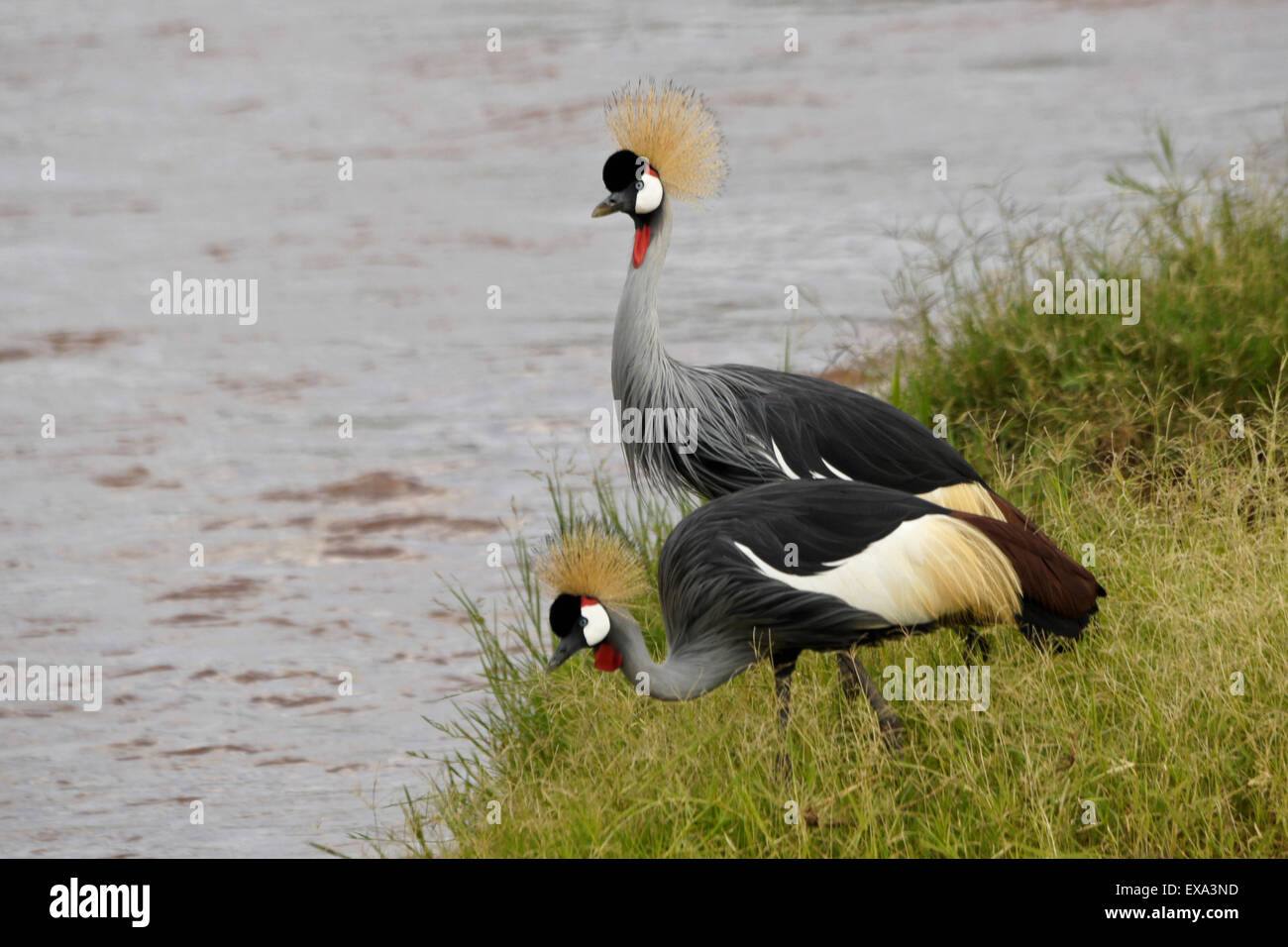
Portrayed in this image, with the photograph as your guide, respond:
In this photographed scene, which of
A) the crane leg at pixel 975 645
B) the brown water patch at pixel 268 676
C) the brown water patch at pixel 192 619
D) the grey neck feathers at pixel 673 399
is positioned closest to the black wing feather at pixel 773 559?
the crane leg at pixel 975 645

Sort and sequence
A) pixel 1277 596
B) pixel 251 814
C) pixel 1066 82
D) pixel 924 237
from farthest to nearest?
1. pixel 1066 82
2. pixel 924 237
3. pixel 251 814
4. pixel 1277 596

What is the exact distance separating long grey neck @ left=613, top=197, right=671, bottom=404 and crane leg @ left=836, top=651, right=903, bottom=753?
1.18 m

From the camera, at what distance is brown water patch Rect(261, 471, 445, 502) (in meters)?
7.14

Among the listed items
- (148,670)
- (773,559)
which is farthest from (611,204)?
(148,670)

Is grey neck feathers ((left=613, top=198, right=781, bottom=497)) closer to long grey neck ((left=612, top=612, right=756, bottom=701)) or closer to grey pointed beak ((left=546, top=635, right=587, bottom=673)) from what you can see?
long grey neck ((left=612, top=612, right=756, bottom=701))

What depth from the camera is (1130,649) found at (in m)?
4.63

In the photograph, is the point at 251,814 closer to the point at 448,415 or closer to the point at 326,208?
the point at 448,415

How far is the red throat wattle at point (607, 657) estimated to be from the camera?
14.4ft

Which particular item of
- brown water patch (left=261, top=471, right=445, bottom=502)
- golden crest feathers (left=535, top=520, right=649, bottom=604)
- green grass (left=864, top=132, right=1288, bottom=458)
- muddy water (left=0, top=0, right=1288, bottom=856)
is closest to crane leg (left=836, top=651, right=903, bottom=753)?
golden crest feathers (left=535, top=520, right=649, bottom=604)

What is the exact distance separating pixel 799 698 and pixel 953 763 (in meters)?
0.55

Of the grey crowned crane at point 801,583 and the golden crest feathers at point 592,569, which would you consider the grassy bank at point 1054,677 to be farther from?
the golden crest feathers at point 592,569

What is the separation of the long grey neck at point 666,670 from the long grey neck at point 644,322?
3.77ft

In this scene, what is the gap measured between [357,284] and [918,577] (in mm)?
6118
